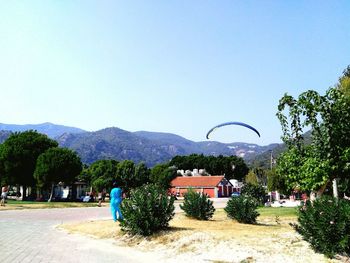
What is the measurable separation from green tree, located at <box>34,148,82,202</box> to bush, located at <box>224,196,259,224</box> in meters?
39.4

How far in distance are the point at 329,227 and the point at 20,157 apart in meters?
51.8

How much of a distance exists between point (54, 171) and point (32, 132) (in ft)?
32.2

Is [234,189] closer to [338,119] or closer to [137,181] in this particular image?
[137,181]

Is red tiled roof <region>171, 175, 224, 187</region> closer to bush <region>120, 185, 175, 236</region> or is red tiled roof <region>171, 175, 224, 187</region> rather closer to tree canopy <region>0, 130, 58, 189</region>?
tree canopy <region>0, 130, 58, 189</region>

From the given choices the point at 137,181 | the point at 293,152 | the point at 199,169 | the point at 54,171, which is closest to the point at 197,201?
the point at 293,152

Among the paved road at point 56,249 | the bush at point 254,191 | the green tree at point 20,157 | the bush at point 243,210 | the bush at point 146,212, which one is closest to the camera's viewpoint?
the paved road at point 56,249

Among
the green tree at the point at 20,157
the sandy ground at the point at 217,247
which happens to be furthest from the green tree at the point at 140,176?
the sandy ground at the point at 217,247

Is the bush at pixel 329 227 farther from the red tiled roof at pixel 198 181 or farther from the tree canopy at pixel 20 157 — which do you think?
the red tiled roof at pixel 198 181

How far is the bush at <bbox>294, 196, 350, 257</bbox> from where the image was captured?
9930 mm

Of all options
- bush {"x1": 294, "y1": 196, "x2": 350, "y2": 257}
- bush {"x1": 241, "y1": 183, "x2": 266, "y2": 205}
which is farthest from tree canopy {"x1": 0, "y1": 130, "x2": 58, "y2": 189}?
bush {"x1": 294, "y1": 196, "x2": 350, "y2": 257}

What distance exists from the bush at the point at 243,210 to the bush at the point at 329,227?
23.0ft

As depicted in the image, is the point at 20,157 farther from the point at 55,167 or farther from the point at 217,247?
the point at 217,247

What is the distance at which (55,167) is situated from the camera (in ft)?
176

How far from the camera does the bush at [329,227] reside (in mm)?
9930
